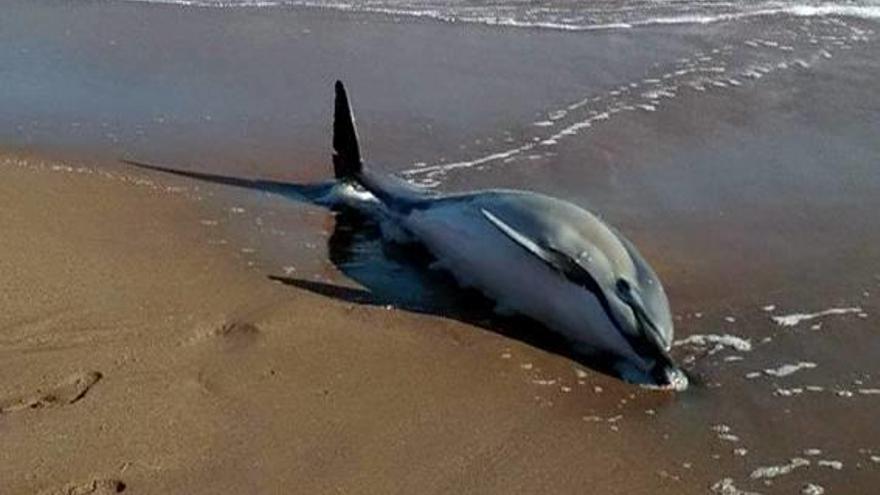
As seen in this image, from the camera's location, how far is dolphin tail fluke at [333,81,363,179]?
6973 millimetres

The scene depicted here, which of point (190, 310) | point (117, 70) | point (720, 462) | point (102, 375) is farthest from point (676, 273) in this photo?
point (117, 70)

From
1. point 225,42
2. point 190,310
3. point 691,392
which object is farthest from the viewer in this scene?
point 225,42

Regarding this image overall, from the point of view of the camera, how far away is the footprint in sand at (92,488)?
4.11 m

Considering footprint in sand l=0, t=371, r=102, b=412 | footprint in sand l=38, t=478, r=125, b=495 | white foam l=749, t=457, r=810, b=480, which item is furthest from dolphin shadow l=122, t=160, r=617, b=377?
footprint in sand l=38, t=478, r=125, b=495

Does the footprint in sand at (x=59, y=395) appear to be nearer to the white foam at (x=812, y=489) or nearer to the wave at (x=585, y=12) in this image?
the white foam at (x=812, y=489)

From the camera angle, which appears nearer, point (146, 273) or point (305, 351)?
point (305, 351)

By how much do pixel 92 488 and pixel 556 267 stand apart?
228 centimetres

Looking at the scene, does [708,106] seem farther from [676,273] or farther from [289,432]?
[289,432]

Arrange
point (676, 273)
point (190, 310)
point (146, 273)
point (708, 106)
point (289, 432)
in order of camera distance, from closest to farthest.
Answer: point (289, 432) < point (190, 310) < point (146, 273) < point (676, 273) < point (708, 106)

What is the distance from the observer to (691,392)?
5059mm

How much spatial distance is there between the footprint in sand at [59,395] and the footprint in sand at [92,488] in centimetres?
55

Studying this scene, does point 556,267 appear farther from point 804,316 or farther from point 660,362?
point 804,316

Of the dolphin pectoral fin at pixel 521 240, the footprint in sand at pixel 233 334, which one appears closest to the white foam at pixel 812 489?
the dolphin pectoral fin at pixel 521 240

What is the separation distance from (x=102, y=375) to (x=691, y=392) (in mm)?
2326
